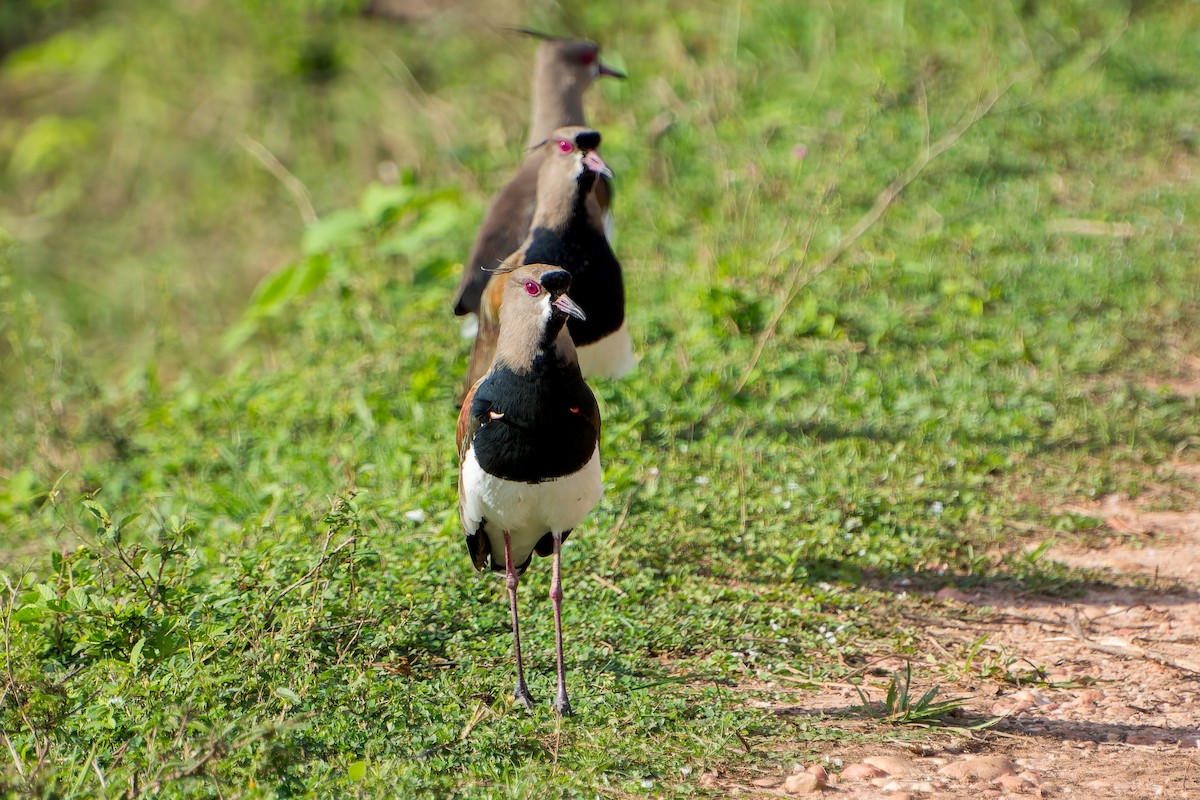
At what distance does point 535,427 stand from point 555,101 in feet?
12.4

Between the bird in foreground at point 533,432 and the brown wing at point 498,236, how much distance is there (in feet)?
5.61

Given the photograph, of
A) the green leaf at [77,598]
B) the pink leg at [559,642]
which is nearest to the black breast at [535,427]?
the pink leg at [559,642]

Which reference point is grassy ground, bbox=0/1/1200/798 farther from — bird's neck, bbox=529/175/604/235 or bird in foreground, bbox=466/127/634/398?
bird's neck, bbox=529/175/604/235

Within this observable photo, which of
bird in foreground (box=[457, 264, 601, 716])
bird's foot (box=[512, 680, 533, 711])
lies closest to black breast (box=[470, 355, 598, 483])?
bird in foreground (box=[457, 264, 601, 716])

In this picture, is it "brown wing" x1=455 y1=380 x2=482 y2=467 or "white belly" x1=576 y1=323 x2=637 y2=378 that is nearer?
"brown wing" x1=455 y1=380 x2=482 y2=467

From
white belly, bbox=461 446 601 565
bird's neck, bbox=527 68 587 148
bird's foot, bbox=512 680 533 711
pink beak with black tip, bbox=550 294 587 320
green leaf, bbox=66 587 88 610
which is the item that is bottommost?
bird's foot, bbox=512 680 533 711

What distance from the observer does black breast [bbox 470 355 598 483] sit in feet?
12.3

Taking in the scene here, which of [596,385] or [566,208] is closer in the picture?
[566,208]

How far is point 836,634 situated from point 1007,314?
2.91 m

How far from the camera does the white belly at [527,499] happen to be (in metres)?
3.81

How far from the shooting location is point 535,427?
12.3 ft

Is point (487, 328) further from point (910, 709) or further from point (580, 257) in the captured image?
point (910, 709)

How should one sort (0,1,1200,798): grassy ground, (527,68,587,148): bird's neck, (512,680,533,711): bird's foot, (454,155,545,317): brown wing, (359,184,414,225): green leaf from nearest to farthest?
(0,1,1200,798): grassy ground < (512,680,533,711): bird's foot < (454,155,545,317): brown wing < (527,68,587,148): bird's neck < (359,184,414,225): green leaf

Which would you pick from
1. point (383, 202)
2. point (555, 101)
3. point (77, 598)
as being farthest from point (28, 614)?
point (383, 202)
